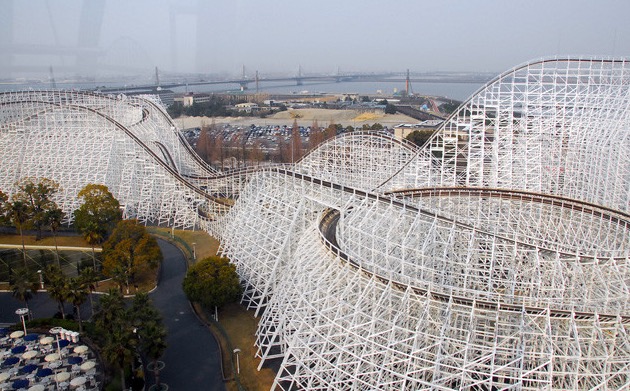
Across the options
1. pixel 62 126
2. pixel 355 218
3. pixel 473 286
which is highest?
pixel 62 126

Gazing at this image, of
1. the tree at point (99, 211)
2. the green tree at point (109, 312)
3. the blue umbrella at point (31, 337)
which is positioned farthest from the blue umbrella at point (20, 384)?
the tree at point (99, 211)

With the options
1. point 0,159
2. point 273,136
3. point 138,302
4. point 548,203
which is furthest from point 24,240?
point 273,136

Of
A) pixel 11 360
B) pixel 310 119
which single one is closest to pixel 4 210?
pixel 11 360

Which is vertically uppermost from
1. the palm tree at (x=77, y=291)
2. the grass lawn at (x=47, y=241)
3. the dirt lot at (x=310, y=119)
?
the dirt lot at (x=310, y=119)

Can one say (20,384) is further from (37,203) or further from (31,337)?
(37,203)

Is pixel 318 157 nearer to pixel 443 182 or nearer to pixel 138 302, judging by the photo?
pixel 443 182

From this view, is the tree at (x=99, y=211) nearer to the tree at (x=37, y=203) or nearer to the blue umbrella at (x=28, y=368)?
the tree at (x=37, y=203)
